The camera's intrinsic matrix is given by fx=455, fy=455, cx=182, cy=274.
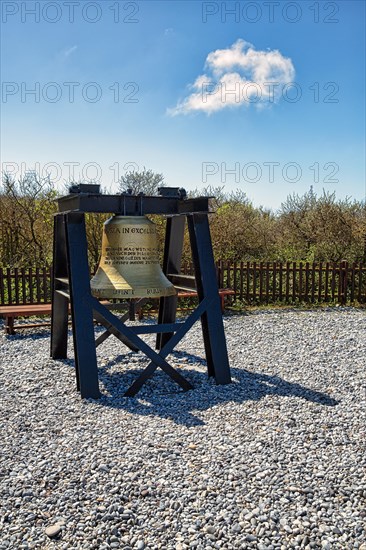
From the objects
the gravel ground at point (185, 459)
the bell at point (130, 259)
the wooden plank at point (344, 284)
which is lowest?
the gravel ground at point (185, 459)

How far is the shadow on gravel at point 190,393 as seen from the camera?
4730mm

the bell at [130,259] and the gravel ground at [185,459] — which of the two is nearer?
the gravel ground at [185,459]

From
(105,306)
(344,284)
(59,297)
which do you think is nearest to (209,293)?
(105,306)

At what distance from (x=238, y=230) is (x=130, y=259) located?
426 inches

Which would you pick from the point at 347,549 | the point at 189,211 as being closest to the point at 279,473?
the point at 347,549

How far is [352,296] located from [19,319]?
8592 mm

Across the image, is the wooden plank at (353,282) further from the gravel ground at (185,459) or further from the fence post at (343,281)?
the gravel ground at (185,459)

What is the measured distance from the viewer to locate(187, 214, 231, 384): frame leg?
217 inches

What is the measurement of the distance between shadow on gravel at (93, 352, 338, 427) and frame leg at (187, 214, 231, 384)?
0.27m

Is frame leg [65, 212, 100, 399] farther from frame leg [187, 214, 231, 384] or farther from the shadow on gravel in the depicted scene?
frame leg [187, 214, 231, 384]

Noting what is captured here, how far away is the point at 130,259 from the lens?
507cm

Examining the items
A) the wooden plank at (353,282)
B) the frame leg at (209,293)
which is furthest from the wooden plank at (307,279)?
the frame leg at (209,293)

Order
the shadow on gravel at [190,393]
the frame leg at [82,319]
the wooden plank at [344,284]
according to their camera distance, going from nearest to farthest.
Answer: the shadow on gravel at [190,393]
the frame leg at [82,319]
the wooden plank at [344,284]

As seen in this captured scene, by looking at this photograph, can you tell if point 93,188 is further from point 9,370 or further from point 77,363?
point 9,370
